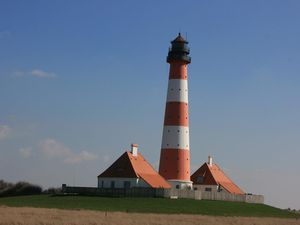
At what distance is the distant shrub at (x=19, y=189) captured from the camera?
69.7m

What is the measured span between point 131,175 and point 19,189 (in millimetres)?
15265

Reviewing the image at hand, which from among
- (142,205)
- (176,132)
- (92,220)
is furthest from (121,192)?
(92,220)

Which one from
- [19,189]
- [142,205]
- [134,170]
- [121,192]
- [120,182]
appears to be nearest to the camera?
[142,205]

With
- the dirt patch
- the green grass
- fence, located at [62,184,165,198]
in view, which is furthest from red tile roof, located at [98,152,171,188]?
the dirt patch

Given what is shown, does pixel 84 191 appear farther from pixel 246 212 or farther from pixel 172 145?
pixel 246 212

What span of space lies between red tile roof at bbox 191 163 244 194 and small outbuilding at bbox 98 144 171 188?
9.28 metres

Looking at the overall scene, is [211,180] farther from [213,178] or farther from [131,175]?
[131,175]

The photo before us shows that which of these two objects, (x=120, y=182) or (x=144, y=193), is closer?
(x=144, y=193)

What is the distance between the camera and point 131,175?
6306 cm

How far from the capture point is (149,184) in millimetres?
61500

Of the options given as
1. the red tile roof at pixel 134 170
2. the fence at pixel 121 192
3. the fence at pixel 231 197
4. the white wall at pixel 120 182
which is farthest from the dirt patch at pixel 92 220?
the fence at pixel 231 197

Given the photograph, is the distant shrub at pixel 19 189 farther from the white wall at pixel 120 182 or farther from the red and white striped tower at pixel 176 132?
the red and white striped tower at pixel 176 132


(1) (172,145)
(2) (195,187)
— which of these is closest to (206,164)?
(2) (195,187)

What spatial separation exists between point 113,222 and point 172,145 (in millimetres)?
28526
